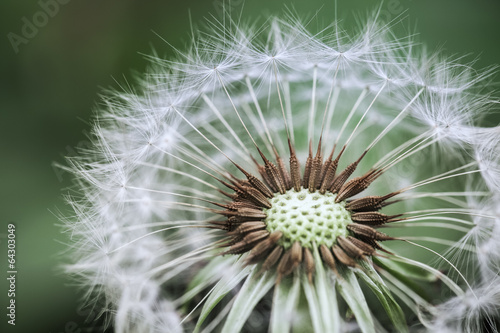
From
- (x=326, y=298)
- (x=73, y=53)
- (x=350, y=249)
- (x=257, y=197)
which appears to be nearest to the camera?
(x=326, y=298)

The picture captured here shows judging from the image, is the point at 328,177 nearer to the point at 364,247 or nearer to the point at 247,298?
the point at 364,247

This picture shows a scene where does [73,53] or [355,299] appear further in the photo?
[73,53]

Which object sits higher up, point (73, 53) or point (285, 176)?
point (73, 53)

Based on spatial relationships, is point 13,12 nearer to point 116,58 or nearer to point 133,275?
point 116,58

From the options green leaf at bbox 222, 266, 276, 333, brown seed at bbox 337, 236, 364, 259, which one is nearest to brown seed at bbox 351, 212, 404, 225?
brown seed at bbox 337, 236, 364, 259

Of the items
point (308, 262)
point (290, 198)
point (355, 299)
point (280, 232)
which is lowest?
point (355, 299)

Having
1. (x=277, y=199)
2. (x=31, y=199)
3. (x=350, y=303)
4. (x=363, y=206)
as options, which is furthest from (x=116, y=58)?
(x=350, y=303)

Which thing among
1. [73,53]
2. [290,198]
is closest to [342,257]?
[290,198]
